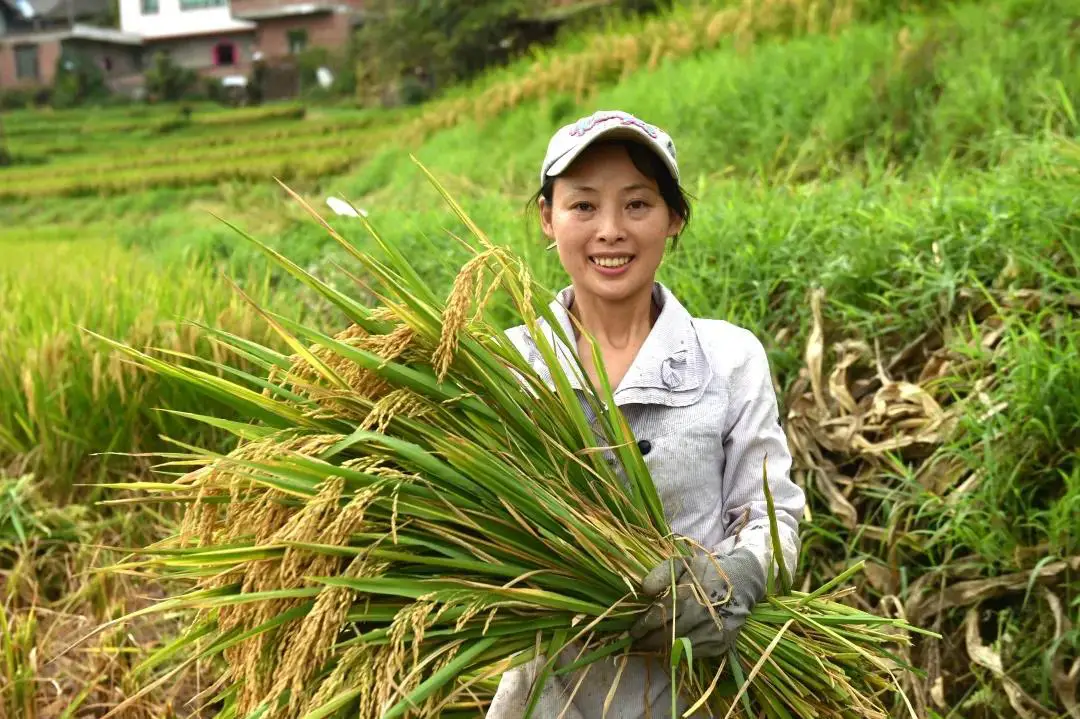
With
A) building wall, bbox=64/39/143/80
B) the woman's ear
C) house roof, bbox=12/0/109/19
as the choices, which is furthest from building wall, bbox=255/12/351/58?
the woman's ear

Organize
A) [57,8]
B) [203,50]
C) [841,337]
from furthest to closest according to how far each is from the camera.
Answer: [203,50], [57,8], [841,337]

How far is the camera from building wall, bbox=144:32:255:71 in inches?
372

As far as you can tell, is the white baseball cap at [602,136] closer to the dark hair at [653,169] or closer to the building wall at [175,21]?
the dark hair at [653,169]

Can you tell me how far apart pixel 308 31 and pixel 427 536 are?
8.40 meters

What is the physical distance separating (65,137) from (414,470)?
375 inches

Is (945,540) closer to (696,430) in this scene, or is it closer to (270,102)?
(696,430)

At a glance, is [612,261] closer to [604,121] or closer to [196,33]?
[604,121]

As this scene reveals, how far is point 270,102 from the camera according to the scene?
945 centimetres

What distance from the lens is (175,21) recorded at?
31.1 ft

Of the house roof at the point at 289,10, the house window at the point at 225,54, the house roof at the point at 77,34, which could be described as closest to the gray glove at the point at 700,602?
the house roof at the point at 289,10

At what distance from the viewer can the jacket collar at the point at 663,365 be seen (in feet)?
5.77

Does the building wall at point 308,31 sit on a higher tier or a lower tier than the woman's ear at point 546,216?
higher

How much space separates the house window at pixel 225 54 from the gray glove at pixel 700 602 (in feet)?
29.1

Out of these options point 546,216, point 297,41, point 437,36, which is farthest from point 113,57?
point 546,216
